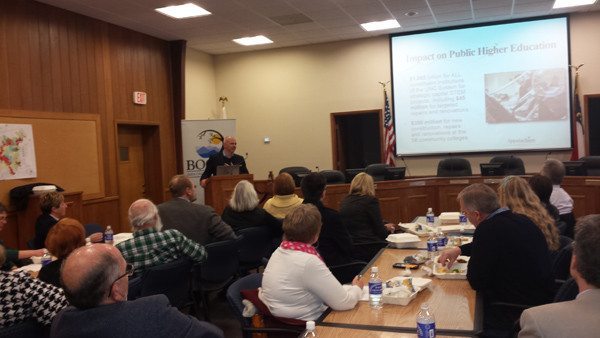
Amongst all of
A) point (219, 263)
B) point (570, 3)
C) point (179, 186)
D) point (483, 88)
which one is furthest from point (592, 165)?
point (179, 186)

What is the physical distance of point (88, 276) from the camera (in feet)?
6.02

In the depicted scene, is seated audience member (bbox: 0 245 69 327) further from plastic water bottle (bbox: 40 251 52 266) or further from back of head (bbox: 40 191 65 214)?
back of head (bbox: 40 191 65 214)

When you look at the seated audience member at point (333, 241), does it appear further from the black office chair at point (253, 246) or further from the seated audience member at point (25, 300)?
the seated audience member at point (25, 300)

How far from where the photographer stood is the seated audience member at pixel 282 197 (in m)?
5.34

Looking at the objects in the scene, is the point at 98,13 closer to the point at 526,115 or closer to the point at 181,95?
the point at 181,95

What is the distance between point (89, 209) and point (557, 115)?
800 cm

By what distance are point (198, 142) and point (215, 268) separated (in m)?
5.39

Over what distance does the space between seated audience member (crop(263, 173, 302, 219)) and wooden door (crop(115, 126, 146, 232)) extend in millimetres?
4144

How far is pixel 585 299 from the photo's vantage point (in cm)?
157

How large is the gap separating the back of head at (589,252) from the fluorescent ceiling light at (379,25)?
25.8 feet

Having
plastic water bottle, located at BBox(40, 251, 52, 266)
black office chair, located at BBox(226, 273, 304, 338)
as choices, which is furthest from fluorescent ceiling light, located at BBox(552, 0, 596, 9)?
plastic water bottle, located at BBox(40, 251, 52, 266)

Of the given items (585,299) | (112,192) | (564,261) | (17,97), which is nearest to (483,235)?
(564,261)

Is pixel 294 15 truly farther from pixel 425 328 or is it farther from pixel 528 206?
pixel 425 328

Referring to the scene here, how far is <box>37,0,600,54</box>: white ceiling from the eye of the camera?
7.52m
